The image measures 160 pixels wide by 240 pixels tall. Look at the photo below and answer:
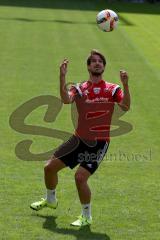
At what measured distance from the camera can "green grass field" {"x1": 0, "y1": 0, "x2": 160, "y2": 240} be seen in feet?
29.7

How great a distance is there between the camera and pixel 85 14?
142ft

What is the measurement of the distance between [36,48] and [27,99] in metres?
10.2

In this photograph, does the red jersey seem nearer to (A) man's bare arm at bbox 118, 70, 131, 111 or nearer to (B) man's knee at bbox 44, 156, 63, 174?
(A) man's bare arm at bbox 118, 70, 131, 111

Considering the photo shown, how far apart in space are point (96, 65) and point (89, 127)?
85 cm

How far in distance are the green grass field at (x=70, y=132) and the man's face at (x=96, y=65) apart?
2.06m

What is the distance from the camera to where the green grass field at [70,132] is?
9.05 meters

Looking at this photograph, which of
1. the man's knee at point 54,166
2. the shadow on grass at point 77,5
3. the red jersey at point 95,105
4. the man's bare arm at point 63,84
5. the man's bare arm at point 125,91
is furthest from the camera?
the shadow on grass at point 77,5

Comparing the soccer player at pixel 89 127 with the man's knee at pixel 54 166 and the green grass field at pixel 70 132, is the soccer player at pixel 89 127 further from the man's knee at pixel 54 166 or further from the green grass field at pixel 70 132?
the green grass field at pixel 70 132

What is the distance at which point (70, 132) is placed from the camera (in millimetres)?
14484

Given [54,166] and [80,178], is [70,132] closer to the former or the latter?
[54,166]

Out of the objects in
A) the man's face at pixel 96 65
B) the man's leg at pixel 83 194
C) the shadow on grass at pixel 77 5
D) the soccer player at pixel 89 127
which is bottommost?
the man's leg at pixel 83 194

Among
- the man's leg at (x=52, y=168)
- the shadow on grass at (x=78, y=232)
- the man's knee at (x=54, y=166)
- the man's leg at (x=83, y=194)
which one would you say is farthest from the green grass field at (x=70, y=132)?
the man's knee at (x=54, y=166)

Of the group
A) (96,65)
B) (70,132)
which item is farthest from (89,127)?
(70,132)

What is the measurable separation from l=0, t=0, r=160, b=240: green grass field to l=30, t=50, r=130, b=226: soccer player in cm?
64
